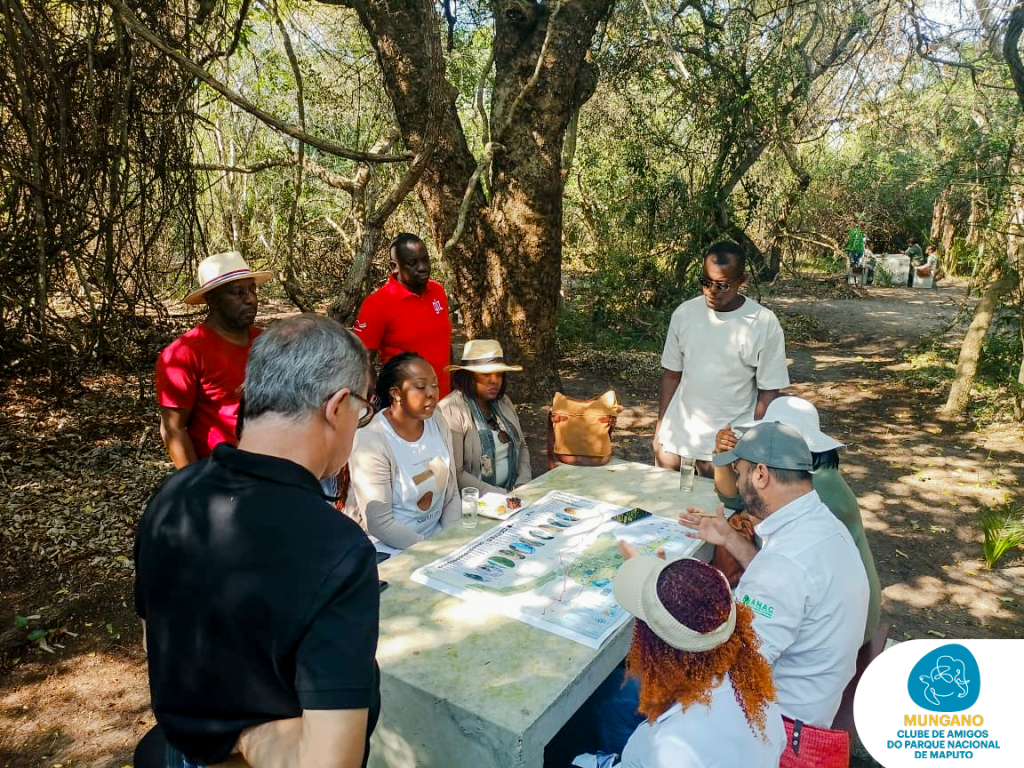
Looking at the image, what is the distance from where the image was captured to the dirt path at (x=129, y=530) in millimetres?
3100

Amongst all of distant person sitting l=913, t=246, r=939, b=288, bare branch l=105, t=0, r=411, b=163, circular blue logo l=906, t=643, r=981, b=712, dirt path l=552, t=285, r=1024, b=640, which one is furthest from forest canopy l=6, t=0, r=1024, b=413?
distant person sitting l=913, t=246, r=939, b=288

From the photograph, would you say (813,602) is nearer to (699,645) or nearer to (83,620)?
(699,645)

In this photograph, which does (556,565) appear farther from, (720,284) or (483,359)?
(720,284)

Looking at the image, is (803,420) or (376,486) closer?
Answer: (803,420)

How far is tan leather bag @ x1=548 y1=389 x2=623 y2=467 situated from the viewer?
3.75 metres

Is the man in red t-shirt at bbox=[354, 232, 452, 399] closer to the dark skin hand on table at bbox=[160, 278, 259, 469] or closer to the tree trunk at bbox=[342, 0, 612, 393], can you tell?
the dark skin hand on table at bbox=[160, 278, 259, 469]

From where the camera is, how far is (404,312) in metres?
4.21

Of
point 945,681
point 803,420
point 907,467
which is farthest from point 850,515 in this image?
point 907,467

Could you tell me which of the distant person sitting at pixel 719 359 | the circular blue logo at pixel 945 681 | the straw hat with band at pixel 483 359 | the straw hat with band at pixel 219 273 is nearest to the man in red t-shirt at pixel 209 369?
the straw hat with band at pixel 219 273

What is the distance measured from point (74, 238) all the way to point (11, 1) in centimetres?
124

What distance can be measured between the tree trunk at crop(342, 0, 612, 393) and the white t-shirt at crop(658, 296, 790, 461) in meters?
2.78

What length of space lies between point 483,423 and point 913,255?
763 inches

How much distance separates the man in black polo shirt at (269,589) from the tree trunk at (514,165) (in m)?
4.83

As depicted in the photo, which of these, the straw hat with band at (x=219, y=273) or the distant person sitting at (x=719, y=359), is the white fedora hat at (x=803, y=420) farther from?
the straw hat with band at (x=219, y=273)
